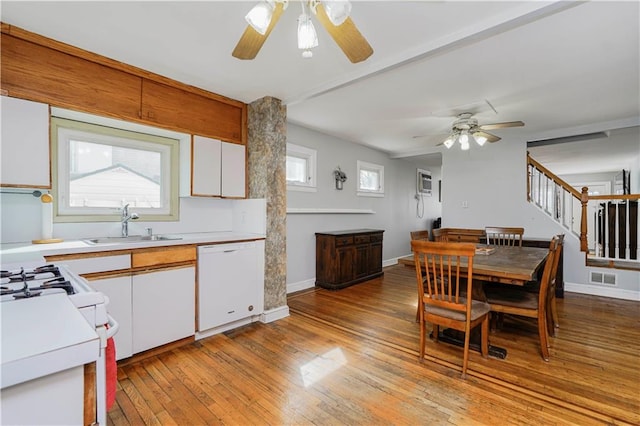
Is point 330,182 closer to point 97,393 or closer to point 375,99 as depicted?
point 375,99

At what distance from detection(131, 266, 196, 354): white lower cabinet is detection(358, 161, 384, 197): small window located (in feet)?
12.2

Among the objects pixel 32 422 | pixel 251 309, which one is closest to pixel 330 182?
pixel 251 309

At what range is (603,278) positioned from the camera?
4.08 meters

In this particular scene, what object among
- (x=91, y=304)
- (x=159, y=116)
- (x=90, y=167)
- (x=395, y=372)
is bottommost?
(x=395, y=372)

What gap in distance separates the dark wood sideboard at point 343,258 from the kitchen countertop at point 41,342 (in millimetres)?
3709

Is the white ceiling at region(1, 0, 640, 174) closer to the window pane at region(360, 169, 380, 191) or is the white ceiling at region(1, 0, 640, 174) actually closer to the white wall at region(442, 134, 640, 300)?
the white wall at region(442, 134, 640, 300)

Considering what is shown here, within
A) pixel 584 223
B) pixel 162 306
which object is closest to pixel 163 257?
pixel 162 306

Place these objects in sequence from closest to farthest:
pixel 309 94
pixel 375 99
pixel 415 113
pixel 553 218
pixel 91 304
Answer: pixel 91 304, pixel 309 94, pixel 375 99, pixel 415 113, pixel 553 218

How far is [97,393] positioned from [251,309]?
2.37 metres

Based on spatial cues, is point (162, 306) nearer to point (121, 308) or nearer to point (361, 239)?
point (121, 308)

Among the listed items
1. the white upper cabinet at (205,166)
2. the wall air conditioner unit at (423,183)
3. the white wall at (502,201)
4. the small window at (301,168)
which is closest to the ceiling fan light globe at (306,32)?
the white upper cabinet at (205,166)

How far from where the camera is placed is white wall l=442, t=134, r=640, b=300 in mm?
4203

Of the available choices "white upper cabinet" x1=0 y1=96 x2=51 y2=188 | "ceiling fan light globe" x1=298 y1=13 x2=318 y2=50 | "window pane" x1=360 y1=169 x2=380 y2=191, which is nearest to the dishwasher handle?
"white upper cabinet" x1=0 y1=96 x2=51 y2=188

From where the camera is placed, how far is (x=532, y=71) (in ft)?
8.65
